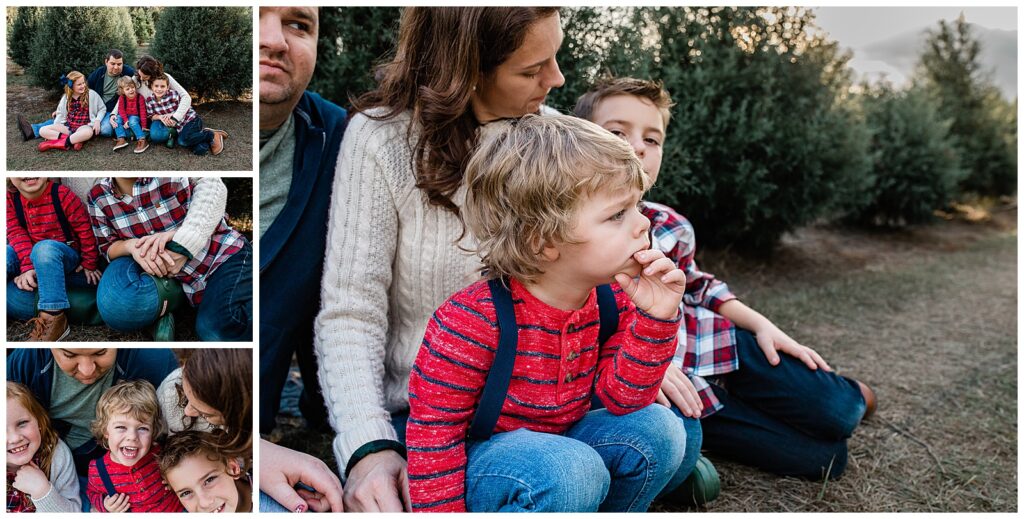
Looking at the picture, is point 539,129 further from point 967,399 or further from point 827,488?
point 967,399

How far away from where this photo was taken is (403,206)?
6.34 feet

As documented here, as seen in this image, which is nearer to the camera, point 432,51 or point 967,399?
point 432,51

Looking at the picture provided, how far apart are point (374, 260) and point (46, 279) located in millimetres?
688

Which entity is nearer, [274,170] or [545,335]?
[545,335]

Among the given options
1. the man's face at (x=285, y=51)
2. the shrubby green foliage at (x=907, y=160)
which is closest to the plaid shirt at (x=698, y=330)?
the man's face at (x=285, y=51)

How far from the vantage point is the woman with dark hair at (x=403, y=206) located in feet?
5.75

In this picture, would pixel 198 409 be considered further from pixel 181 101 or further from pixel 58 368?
pixel 181 101

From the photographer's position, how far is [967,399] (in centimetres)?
A: 311

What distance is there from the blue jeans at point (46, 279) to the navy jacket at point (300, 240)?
52 cm

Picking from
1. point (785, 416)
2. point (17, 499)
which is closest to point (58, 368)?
point (17, 499)

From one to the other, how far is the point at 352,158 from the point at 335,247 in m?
0.22

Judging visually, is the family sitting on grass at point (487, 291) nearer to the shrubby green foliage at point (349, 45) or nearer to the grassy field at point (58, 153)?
the grassy field at point (58, 153)

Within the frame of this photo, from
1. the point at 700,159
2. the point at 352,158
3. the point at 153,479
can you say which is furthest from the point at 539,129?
the point at 700,159

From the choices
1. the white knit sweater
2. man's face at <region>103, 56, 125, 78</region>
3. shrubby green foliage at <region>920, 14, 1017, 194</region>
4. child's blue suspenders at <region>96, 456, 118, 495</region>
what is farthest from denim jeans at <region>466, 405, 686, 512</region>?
shrubby green foliage at <region>920, 14, 1017, 194</region>
